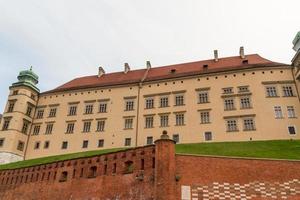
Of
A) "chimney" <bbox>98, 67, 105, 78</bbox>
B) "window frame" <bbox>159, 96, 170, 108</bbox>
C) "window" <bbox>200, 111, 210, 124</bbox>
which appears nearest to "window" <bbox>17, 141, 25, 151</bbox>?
"chimney" <bbox>98, 67, 105, 78</bbox>

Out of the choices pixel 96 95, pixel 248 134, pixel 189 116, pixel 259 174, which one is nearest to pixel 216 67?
pixel 189 116

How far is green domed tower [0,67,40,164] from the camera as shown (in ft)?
135

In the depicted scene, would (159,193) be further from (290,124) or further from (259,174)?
(290,124)

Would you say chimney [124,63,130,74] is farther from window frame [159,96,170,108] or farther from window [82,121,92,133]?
window [82,121,92,133]

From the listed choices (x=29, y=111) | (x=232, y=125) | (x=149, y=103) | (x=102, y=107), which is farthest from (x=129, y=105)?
(x=29, y=111)

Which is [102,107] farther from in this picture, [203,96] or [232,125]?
[232,125]

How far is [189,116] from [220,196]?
2187cm

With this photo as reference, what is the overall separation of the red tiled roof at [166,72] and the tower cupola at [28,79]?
2994 millimetres

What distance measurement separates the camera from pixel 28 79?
46625 mm

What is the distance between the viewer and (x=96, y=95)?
145ft

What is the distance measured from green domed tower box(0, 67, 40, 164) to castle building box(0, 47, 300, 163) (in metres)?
0.14

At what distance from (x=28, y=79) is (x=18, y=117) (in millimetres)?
7005

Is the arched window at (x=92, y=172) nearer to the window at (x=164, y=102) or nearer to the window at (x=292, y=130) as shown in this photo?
the window at (x=164, y=102)

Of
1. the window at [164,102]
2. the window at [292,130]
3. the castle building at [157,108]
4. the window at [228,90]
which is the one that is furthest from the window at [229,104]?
the window at [164,102]
